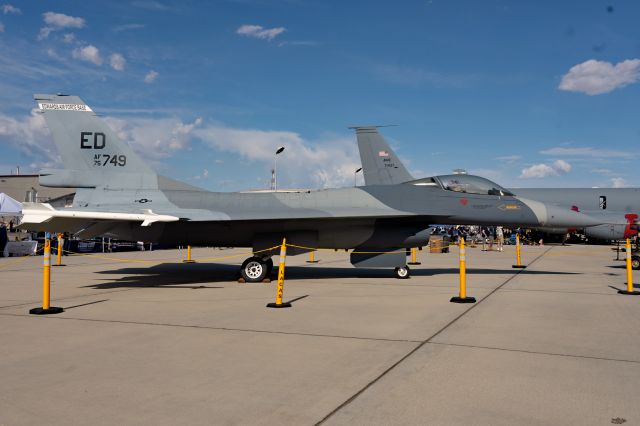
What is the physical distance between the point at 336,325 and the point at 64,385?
349cm

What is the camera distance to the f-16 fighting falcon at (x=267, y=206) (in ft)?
39.3

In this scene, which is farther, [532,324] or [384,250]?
[384,250]

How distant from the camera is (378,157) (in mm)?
24344

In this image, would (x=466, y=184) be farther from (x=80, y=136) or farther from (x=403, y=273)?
(x=80, y=136)

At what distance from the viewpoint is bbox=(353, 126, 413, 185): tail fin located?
24.2m

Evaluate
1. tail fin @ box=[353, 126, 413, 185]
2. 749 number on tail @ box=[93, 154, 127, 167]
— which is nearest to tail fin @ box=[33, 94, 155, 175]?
749 number on tail @ box=[93, 154, 127, 167]

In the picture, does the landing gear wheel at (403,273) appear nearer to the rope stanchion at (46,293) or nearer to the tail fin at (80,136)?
the tail fin at (80,136)

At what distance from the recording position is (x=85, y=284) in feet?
38.6

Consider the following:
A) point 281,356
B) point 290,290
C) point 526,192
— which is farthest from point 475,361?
point 526,192

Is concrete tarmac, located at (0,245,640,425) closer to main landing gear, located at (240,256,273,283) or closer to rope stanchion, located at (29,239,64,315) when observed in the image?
rope stanchion, located at (29,239,64,315)

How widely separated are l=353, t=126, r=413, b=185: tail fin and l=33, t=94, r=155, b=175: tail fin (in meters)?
13.9

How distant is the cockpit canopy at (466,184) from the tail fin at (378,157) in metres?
11.6

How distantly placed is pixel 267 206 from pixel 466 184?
492 centimetres

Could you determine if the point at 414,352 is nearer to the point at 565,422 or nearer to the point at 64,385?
the point at 565,422
